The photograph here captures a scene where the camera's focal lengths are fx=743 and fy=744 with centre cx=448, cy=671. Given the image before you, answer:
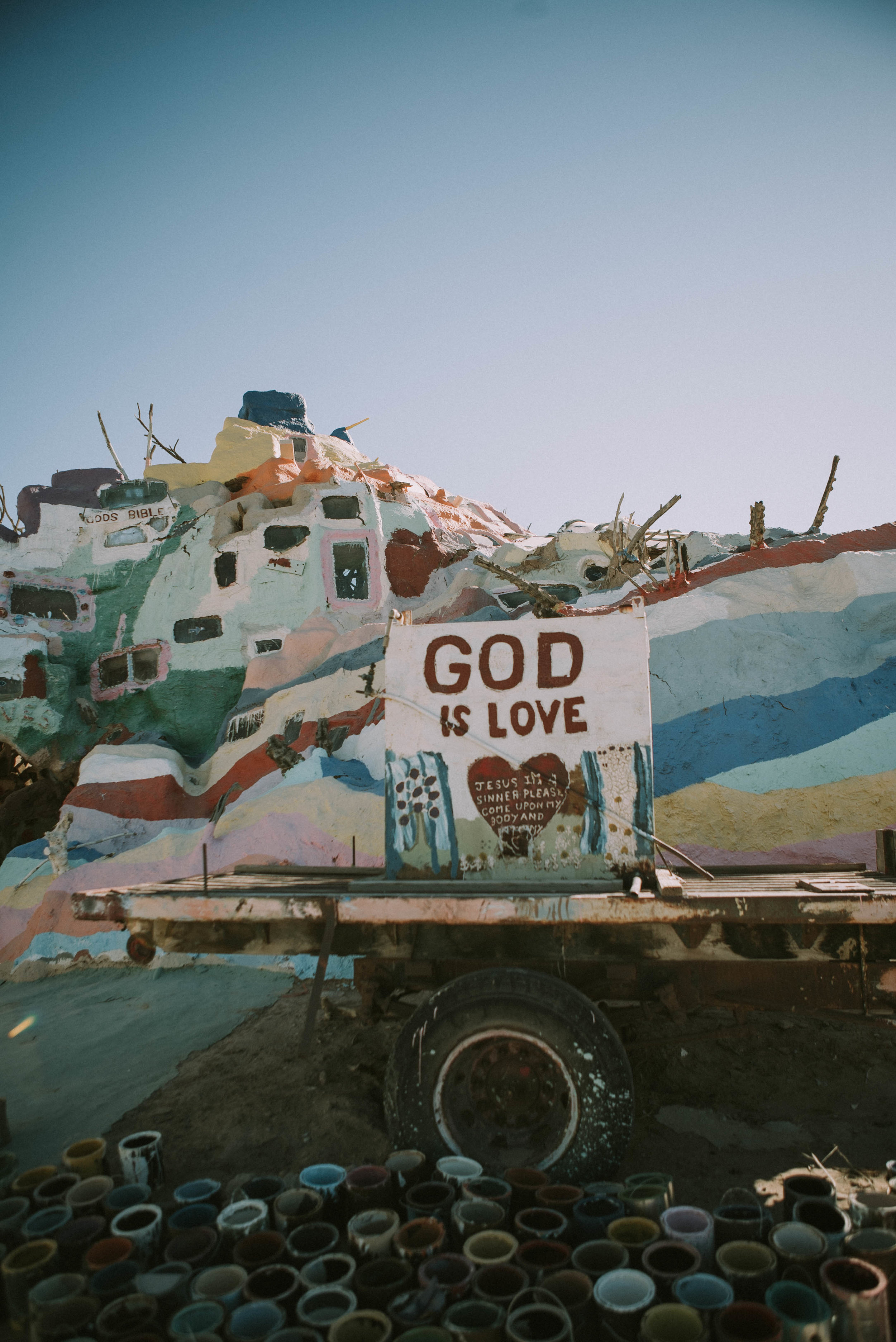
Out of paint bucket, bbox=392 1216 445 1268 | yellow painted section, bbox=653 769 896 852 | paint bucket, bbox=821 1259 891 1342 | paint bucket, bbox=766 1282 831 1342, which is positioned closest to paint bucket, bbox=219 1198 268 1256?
paint bucket, bbox=392 1216 445 1268

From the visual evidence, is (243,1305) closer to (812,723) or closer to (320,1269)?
(320,1269)

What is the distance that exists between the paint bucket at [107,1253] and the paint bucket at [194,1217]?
268 mm

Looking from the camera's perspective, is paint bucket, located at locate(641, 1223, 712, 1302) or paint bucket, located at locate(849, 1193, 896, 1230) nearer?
paint bucket, located at locate(641, 1223, 712, 1302)

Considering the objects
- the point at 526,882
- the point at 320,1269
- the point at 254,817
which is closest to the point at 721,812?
the point at 526,882

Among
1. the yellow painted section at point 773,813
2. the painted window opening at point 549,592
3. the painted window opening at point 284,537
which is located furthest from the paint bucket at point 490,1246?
the painted window opening at point 284,537

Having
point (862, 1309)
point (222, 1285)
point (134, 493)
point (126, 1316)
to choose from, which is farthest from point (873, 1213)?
point (134, 493)

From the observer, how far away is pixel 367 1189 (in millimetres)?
3316

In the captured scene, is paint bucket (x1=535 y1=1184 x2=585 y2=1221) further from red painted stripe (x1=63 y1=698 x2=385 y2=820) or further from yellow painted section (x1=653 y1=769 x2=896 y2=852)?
red painted stripe (x1=63 y1=698 x2=385 y2=820)

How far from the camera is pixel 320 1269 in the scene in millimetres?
2951

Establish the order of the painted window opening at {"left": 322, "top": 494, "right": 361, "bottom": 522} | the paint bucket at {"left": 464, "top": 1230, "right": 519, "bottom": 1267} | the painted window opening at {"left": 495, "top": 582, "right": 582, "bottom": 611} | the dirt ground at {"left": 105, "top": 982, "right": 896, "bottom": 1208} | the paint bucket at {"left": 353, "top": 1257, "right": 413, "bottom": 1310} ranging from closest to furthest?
the paint bucket at {"left": 353, "top": 1257, "right": 413, "bottom": 1310}, the paint bucket at {"left": 464, "top": 1230, "right": 519, "bottom": 1267}, the dirt ground at {"left": 105, "top": 982, "right": 896, "bottom": 1208}, the painted window opening at {"left": 495, "top": 582, "right": 582, "bottom": 611}, the painted window opening at {"left": 322, "top": 494, "right": 361, "bottom": 522}

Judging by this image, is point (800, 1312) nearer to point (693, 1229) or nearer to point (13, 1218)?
point (693, 1229)

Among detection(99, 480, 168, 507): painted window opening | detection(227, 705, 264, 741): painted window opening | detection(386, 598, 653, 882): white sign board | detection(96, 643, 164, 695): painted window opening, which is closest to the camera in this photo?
detection(386, 598, 653, 882): white sign board

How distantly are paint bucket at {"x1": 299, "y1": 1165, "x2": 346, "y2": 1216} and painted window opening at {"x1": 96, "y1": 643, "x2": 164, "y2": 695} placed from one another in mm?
17362

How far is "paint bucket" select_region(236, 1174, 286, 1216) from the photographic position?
3482 millimetres
